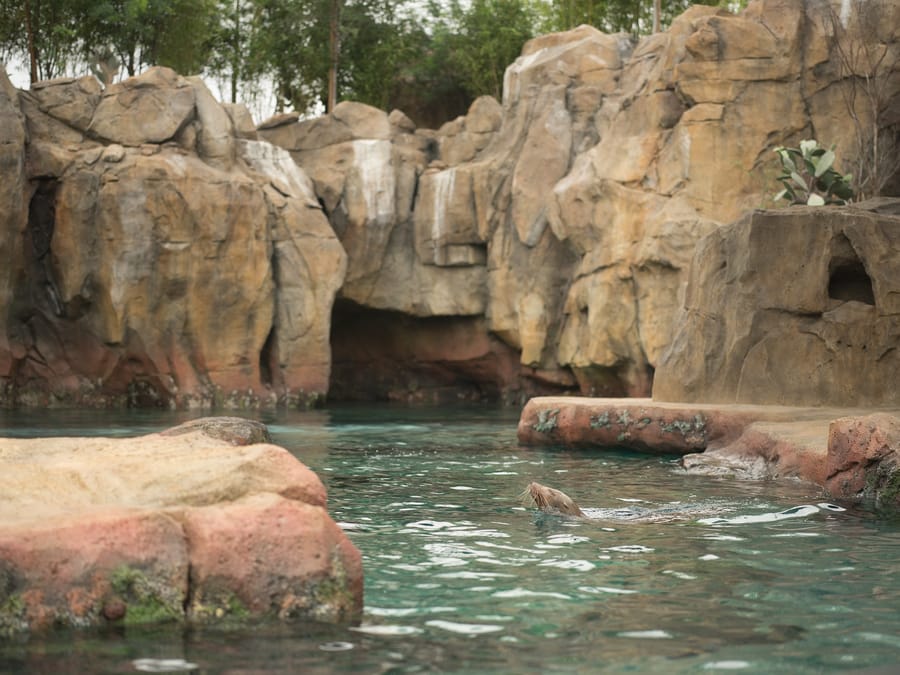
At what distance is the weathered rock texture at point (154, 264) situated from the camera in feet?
73.9

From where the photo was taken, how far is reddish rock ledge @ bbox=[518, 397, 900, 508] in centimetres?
846

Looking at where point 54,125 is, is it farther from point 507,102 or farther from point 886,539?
point 886,539

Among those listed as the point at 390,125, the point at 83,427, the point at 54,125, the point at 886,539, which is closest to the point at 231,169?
the point at 54,125

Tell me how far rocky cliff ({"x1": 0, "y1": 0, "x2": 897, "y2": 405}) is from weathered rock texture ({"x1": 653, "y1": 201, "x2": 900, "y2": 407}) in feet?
23.2

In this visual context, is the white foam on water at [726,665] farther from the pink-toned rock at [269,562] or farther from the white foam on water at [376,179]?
the white foam on water at [376,179]

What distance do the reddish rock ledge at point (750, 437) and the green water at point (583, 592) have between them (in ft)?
1.10

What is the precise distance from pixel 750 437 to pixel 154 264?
1448cm

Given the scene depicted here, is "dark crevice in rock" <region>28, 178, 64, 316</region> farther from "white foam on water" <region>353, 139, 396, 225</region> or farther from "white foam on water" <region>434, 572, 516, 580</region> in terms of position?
"white foam on water" <region>434, 572, 516, 580</region>

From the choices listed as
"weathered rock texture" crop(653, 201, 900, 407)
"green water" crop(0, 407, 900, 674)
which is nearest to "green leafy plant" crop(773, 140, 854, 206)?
"weathered rock texture" crop(653, 201, 900, 407)

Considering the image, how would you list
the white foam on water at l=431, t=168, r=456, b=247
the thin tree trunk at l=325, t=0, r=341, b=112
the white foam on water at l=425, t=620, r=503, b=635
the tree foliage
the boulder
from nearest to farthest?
the white foam on water at l=425, t=620, r=503, b=635, the boulder, the white foam on water at l=431, t=168, r=456, b=247, the tree foliage, the thin tree trunk at l=325, t=0, r=341, b=112

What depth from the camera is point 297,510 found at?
4809 mm

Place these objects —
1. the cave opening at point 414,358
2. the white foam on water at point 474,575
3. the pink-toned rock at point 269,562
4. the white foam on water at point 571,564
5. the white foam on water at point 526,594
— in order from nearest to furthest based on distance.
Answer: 1. the pink-toned rock at point 269,562
2. the white foam on water at point 526,594
3. the white foam on water at point 474,575
4. the white foam on water at point 571,564
5. the cave opening at point 414,358

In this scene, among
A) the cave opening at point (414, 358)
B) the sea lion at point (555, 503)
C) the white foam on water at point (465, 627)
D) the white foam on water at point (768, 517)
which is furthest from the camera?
the cave opening at point (414, 358)

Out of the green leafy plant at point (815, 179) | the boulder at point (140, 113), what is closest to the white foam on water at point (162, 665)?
the green leafy plant at point (815, 179)
